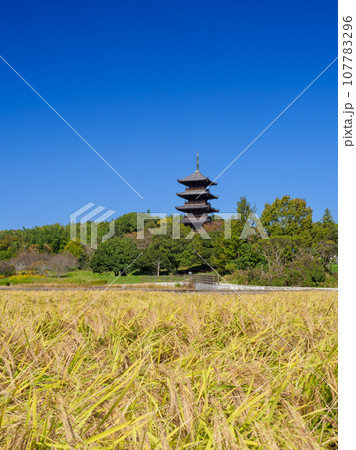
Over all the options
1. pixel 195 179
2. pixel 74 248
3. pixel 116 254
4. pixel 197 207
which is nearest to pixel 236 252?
pixel 116 254

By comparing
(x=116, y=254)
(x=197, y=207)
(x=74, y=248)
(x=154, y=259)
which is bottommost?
(x=154, y=259)

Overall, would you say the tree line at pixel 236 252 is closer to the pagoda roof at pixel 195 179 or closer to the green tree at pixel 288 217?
the green tree at pixel 288 217

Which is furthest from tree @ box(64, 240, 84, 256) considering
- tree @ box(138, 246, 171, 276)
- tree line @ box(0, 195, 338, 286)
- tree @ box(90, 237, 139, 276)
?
tree @ box(138, 246, 171, 276)

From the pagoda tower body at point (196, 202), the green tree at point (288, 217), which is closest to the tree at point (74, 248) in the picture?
the pagoda tower body at point (196, 202)

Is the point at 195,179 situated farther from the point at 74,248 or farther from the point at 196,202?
the point at 74,248
